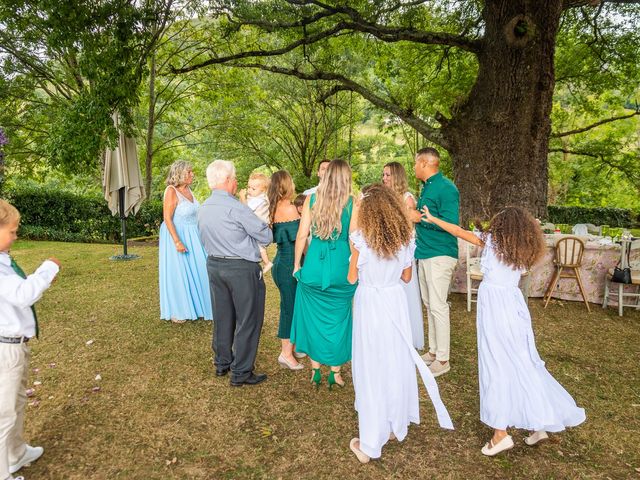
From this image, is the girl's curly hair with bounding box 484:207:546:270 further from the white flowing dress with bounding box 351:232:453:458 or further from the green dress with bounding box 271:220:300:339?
the green dress with bounding box 271:220:300:339

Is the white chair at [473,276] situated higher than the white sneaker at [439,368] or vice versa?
the white chair at [473,276]

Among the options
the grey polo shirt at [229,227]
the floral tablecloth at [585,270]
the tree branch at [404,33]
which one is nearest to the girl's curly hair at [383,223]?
the grey polo shirt at [229,227]

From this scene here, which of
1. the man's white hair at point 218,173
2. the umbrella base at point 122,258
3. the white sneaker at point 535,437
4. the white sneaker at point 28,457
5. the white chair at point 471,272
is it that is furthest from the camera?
the umbrella base at point 122,258

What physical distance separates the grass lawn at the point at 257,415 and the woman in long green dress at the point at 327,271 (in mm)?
564

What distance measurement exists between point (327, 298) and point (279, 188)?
1202 mm

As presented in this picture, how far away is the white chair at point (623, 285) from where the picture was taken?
6227 mm

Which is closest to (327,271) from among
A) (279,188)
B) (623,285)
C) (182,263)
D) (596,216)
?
(279,188)

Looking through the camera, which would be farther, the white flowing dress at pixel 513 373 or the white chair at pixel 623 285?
the white chair at pixel 623 285

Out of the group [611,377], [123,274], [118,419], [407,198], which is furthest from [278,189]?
[123,274]

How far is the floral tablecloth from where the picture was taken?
6.65 meters

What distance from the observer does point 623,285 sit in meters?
6.33

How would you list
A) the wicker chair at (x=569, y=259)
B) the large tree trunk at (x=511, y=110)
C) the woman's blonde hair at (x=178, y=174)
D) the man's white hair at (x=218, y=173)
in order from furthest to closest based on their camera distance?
1. the large tree trunk at (x=511, y=110)
2. the wicker chair at (x=569, y=259)
3. the woman's blonde hair at (x=178, y=174)
4. the man's white hair at (x=218, y=173)

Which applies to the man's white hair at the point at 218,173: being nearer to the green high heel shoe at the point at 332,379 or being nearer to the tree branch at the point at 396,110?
the green high heel shoe at the point at 332,379

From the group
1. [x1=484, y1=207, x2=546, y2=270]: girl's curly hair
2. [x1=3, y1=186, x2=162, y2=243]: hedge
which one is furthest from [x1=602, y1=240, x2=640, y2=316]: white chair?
[x1=3, y1=186, x2=162, y2=243]: hedge
